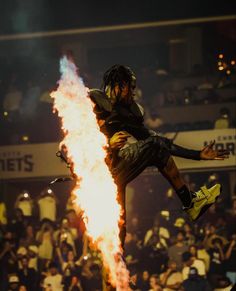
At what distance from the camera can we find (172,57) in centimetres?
2111

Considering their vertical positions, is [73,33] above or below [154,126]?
above

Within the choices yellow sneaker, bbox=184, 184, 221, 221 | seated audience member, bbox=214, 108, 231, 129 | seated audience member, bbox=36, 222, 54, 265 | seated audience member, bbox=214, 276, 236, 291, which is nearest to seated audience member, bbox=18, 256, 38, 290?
seated audience member, bbox=36, 222, 54, 265

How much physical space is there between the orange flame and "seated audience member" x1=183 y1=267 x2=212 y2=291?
19.3ft

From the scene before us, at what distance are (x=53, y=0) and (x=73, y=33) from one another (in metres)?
1.07

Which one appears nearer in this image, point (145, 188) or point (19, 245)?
point (19, 245)

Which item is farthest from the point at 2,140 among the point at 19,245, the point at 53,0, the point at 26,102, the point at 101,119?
the point at 101,119

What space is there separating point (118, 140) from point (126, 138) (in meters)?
0.10

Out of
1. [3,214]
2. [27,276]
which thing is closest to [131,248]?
[27,276]

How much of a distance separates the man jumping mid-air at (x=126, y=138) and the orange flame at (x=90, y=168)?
0.33ft

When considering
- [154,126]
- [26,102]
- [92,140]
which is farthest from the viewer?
[26,102]

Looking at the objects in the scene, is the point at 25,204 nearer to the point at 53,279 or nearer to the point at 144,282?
the point at 53,279

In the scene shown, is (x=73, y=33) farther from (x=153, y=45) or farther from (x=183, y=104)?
(x=183, y=104)

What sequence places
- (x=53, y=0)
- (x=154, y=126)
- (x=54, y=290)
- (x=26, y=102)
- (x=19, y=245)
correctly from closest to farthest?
(x=54, y=290), (x=19, y=245), (x=154, y=126), (x=26, y=102), (x=53, y=0)

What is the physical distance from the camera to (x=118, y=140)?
292 inches
